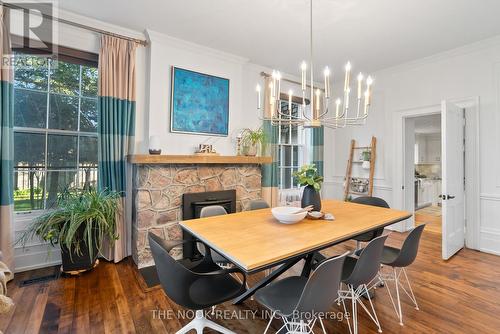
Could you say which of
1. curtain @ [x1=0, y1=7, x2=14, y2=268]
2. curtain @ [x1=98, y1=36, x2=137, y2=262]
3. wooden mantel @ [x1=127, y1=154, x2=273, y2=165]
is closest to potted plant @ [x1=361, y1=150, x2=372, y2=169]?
wooden mantel @ [x1=127, y1=154, x2=273, y2=165]

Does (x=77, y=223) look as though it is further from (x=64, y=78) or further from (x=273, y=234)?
(x=273, y=234)

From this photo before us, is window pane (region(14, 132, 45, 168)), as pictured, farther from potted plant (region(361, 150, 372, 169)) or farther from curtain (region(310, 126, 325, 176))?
potted plant (region(361, 150, 372, 169))

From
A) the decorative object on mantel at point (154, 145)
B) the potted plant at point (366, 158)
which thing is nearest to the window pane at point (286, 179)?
the potted plant at point (366, 158)

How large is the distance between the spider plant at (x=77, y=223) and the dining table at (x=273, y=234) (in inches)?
48.9

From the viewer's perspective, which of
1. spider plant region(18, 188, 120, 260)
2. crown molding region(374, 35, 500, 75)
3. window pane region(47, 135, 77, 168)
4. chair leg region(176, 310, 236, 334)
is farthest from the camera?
crown molding region(374, 35, 500, 75)

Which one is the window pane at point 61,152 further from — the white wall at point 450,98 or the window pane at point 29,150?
the white wall at point 450,98

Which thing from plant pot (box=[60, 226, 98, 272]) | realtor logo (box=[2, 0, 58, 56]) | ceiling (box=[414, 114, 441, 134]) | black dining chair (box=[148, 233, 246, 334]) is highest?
realtor logo (box=[2, 0, 58, 56])

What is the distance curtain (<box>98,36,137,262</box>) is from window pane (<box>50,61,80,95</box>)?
41 centimetres

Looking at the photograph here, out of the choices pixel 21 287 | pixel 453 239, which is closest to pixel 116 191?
pixel 21 287

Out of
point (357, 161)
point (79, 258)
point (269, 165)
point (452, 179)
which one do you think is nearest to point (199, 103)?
point (269, 165)

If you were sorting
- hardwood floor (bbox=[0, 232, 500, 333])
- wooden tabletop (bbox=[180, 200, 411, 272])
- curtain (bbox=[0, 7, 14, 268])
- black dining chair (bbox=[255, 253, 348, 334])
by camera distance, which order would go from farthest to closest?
1. curtain (bbox=[0, 7, 14, 268])
2. hardwood floor (bbox=[0, 232, 500, 333])
3. wooden tabletop (bbox=[180, 200, 411, 272])
4. black dining chair (bbox=[255, 253, 348, 334])

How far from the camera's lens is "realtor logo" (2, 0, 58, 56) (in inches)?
97.0

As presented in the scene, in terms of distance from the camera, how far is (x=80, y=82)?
2.94 m

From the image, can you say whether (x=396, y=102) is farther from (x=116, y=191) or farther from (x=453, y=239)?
(x=116, y=191)
